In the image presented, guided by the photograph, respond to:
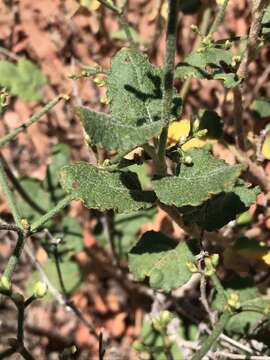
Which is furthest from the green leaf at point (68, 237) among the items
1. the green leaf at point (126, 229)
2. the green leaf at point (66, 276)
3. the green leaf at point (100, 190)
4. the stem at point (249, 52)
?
the green leaf at point (100, 190)

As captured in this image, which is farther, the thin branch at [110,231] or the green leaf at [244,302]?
the thin branch at [110,231]

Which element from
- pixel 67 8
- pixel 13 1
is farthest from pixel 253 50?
pixel 13 1

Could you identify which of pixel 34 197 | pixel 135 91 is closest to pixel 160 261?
pixel 135 91

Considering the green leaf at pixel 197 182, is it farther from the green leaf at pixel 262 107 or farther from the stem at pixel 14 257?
the green leaf at pixel 262 107

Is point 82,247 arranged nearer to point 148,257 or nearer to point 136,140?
point 148,257

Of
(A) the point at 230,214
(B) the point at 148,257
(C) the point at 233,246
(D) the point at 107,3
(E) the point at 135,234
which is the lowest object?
(E) the point at 135,234
